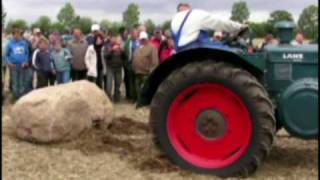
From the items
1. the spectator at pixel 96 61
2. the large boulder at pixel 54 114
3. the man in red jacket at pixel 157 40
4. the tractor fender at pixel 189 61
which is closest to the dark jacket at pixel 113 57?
the spectator at pixel 96 61

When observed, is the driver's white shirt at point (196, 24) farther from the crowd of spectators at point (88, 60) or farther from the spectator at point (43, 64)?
the spectator at point (43, 64)

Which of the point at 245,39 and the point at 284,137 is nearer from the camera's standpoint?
the point at 245,39

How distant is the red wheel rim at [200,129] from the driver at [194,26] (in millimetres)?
579

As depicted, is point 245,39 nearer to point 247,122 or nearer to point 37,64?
point 247,122

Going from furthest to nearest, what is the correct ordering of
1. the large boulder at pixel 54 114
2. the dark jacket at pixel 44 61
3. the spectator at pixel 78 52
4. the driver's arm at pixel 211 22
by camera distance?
the spectator at pixel 78 52 < the dark jacket at pixel 44 61 < the large boulder at pixel 54 114 < the driver's arm at pixel 211 22

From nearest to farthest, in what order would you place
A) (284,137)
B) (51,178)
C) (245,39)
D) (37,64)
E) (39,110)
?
(51,178) < (245,39) < (39,110) < (284,137) < (37,64)

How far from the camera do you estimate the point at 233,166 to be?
6.45 meters

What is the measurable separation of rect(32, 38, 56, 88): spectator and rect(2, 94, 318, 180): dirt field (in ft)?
13.9

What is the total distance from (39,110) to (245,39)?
2.67 m

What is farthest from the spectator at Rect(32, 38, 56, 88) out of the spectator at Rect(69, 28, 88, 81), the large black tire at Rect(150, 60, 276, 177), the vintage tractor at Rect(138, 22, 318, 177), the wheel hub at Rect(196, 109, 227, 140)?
the wheel hub at Rect(196, 109, 227, 140)

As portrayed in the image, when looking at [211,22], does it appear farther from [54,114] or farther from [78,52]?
[78,52]

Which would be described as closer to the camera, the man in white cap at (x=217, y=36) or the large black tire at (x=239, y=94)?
the large black tire at (x=239, y=94)

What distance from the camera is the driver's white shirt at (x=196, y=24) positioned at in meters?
6.74

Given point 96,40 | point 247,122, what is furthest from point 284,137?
point 96,40
